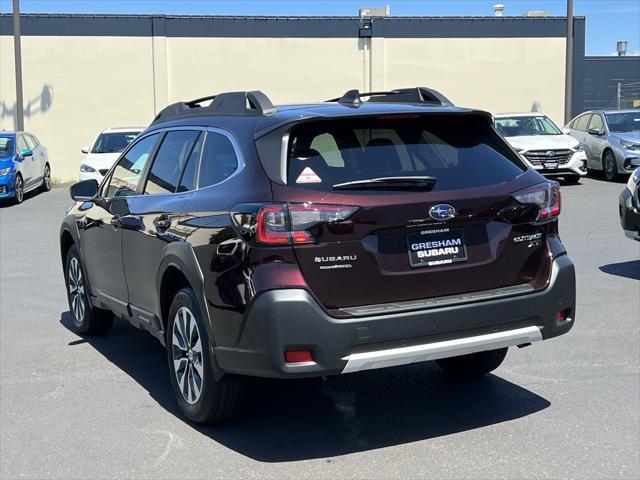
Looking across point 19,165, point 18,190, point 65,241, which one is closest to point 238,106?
point 65,241

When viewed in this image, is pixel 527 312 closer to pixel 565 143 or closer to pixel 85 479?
pixel 85 479

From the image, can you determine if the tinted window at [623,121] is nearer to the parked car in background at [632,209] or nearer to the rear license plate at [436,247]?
the parked car in background at [632,209]

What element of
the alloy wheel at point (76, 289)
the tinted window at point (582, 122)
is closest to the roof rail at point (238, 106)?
the alloy wheel at point (76, 289)

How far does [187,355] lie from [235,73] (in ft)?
80.7

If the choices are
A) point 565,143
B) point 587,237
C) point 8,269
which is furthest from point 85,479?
point 565,143

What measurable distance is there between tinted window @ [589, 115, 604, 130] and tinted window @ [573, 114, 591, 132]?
0.93ft

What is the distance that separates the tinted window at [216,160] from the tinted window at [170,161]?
0.27 meters

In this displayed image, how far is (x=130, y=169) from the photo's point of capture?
6.26 metres

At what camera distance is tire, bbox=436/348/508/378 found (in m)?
5.62

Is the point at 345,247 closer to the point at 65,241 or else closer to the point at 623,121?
the point at 65,241

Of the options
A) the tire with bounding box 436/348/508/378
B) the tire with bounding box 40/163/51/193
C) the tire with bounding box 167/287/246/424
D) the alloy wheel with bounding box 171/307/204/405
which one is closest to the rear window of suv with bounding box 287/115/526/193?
the tire with bounding box 167/287/246/424

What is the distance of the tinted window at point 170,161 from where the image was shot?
5398mm

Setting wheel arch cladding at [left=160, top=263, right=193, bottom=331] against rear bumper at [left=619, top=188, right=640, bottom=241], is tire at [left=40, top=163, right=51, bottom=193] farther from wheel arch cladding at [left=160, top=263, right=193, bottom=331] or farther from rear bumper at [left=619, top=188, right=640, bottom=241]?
wheel arch cladding at [left=160, top=263, right=193, bottom=331]

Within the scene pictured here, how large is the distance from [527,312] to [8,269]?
25.9ft
